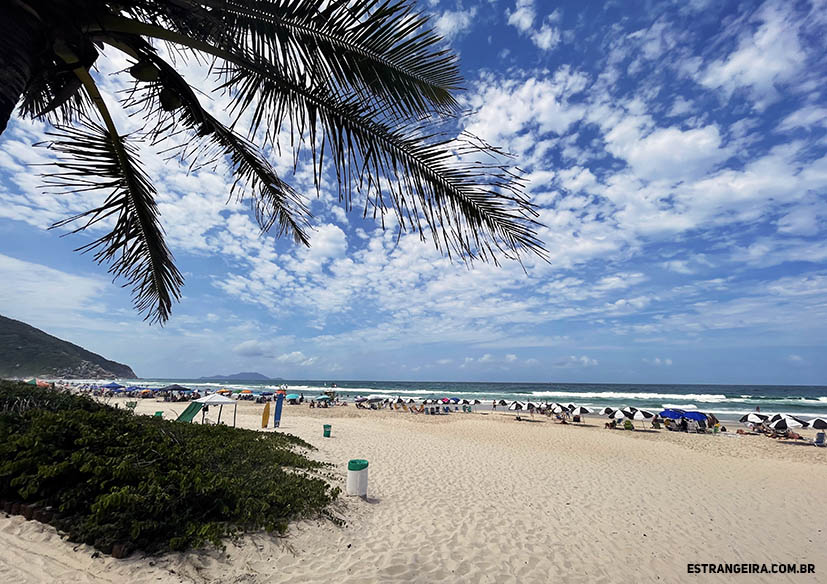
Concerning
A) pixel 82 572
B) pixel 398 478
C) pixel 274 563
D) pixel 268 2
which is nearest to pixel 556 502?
pixel 398 478

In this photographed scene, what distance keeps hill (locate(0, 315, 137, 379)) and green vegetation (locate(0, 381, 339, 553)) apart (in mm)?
107267

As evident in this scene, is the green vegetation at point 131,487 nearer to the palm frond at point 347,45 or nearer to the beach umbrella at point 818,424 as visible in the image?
the palm frond at point 347,45

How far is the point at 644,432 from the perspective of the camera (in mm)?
22500

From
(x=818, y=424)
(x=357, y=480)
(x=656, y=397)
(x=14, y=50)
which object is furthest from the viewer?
(x=656, y=397)

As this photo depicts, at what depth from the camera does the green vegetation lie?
3.93 metres

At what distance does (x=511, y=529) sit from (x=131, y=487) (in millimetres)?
5357

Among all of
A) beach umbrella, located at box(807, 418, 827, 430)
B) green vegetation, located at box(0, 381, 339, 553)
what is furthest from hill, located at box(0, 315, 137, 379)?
beach umbrella, located at box(807, 418, 827, 430)

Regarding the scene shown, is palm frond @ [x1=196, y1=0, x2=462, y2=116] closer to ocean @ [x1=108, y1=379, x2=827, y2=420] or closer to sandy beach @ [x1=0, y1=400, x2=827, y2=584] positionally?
sandy beach @ [x1=0, y1=400, x2=827, y2=584]

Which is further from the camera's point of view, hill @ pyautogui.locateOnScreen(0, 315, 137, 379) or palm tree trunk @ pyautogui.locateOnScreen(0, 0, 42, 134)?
hill @ pyautogui.locateOnScreen(0, 315, 137, 379)

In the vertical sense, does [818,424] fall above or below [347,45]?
below

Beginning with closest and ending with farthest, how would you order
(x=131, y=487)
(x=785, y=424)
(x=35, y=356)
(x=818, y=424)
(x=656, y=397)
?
(x=131, y=487), (x=785, y=424), (x=818, y=424), (x=656, y=397), (x=35, y=356)

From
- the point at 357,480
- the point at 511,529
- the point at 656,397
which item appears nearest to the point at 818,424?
the point at 511,529

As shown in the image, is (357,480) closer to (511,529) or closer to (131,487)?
(511,529)

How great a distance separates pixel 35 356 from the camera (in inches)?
3807
